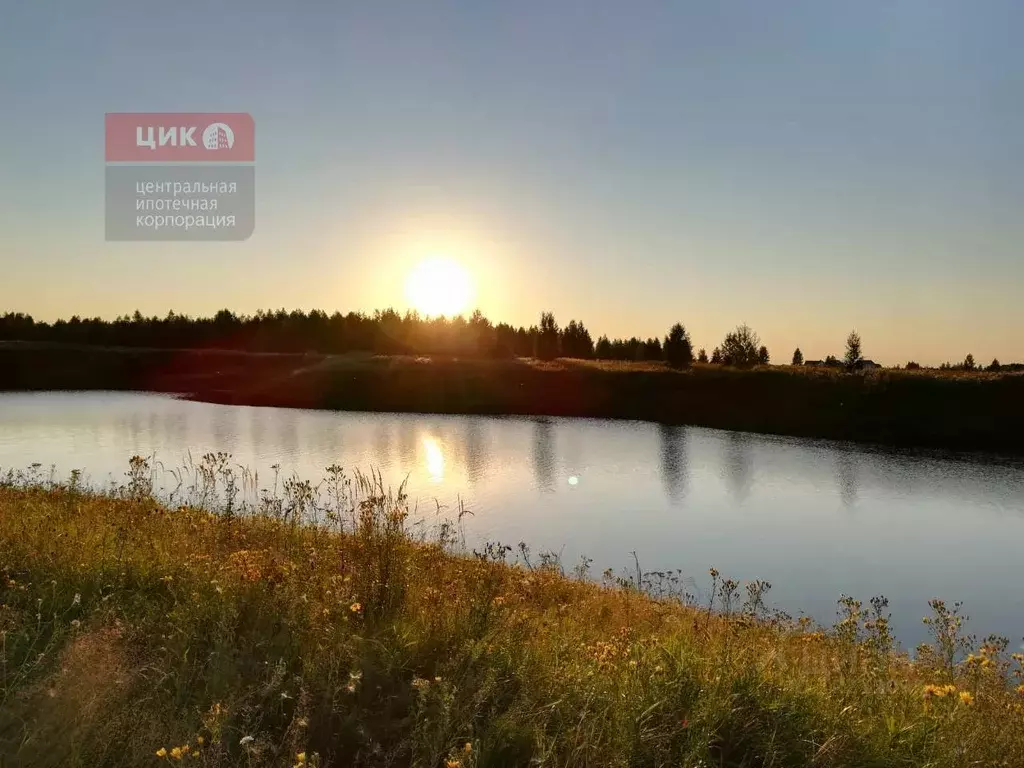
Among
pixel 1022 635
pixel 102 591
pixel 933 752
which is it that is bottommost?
pixel 1022 635

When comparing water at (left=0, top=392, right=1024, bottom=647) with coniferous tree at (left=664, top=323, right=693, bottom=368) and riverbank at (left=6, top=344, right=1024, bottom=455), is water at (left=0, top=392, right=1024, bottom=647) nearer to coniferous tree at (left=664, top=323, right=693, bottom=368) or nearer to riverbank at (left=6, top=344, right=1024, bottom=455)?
riverbank at (left=6, top=344, right=1024, bottom=455)

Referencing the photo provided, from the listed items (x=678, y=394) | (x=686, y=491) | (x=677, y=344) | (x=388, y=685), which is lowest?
(x=686, y=491)

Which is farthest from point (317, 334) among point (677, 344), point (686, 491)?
point (686, 491)

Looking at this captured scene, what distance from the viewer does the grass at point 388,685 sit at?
4.39 metres

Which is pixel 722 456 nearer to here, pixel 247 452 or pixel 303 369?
pixel 247 452

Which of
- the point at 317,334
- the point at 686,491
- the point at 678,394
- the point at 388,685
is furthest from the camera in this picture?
the point at 317,334

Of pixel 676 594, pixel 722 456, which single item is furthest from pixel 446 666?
pixel 722 456

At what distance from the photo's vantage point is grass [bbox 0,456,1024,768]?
4387 millimetres

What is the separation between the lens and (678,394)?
226 ft

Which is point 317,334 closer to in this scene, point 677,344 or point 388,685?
point 677,344

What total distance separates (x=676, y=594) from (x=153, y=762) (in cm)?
1208

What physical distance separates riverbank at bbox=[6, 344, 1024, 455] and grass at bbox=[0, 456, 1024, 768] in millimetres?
50568

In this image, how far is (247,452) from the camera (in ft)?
105

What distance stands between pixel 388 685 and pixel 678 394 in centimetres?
6626
